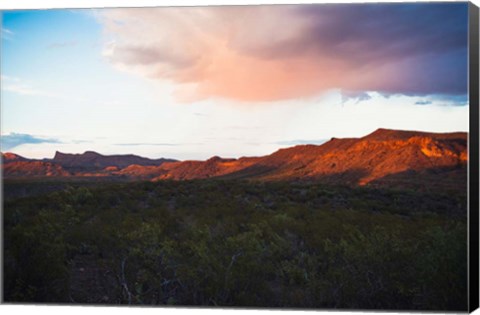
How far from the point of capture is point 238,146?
8.41m

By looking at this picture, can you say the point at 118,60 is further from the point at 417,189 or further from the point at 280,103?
the point at 417,189

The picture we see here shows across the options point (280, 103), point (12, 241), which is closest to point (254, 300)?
point (280, 103)

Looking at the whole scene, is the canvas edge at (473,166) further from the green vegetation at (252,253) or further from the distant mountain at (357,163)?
the distant mountain at (357,163)

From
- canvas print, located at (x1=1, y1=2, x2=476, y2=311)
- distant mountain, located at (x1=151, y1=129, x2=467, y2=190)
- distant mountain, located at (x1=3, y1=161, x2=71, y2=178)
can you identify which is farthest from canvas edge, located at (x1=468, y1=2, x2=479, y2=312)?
distant mountain, located at (x1=3, y1=161, x2=71, y2=178)

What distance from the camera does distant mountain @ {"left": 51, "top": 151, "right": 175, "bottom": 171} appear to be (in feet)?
28.5

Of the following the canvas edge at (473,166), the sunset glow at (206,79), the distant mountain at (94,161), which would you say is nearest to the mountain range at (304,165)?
the distant mountain at (94,161)

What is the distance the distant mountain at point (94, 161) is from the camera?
8.67m

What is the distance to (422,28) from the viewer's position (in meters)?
7.76

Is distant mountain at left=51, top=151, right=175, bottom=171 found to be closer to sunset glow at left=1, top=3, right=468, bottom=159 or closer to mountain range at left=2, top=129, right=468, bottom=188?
mountain range at left=2, top=129, right=468, bottom=188

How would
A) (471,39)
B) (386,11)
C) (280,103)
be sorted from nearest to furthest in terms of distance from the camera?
(471,39) < (386,11) < (280,103)

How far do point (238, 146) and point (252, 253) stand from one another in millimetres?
1583

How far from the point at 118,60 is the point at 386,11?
3.98m

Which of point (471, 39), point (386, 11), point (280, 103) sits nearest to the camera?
point (471, 39)

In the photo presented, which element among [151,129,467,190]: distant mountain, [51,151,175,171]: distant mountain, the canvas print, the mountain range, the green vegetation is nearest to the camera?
the green vegetation
